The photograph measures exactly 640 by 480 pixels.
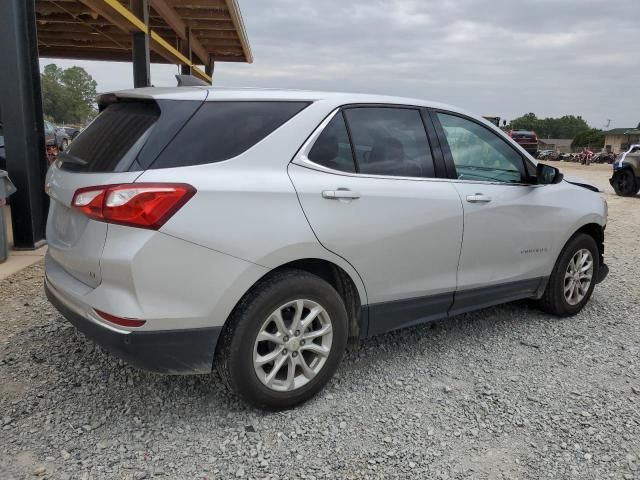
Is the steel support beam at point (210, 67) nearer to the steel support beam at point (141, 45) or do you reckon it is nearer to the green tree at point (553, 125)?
the steel support beam at point (141, 45)

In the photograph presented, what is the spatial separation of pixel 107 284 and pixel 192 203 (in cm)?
53

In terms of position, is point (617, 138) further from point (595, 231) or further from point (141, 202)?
point (141, 202)

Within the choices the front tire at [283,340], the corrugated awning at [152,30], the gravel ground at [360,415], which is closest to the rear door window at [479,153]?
the gravel ground at [360,415]

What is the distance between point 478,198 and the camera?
11.5ft

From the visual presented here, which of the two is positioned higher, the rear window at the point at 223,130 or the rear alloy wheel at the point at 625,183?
the rear window at the point at 223,130

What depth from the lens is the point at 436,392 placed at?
3.17 m

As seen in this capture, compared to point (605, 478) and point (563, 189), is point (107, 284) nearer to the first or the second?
point (605, 478)

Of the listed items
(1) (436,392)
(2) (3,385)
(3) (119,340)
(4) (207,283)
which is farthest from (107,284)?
(1) (436,392)

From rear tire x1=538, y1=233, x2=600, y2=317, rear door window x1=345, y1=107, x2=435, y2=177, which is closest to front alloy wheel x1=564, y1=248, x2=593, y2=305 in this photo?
rear tire x1=538, y1=233, x2=600, y2=317

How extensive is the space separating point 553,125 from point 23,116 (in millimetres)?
142698

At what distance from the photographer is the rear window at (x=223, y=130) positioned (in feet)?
8.23

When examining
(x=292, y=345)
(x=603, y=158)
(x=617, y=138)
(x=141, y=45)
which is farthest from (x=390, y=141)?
(x=617, y=138)

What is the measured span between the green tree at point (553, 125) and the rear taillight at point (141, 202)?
131 metres

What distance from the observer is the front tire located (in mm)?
2625
